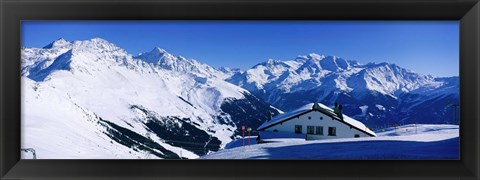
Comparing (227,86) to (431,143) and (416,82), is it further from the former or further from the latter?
(431,143)

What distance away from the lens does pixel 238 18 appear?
1.44 m

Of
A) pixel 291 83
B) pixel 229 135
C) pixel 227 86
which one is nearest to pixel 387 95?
pixel 291 83

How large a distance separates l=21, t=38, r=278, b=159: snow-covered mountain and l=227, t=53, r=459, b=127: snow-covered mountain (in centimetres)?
468

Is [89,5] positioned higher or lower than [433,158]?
higher

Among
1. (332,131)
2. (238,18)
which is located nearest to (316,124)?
(332,131)

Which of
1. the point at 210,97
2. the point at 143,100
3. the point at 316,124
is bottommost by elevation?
the point at 316,124

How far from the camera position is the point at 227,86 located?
80.4m

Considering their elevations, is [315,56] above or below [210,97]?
above

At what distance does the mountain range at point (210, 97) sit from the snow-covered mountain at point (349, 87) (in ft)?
0.51

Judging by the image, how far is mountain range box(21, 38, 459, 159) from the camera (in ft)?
150

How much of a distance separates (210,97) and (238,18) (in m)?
82.1

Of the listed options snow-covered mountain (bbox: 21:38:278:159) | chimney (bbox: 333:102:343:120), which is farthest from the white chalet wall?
snow-covered mountain (bbox: 21:38:278:159)

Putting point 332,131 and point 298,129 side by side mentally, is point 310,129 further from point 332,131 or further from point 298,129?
point 332,131

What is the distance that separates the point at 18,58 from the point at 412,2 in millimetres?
1515
